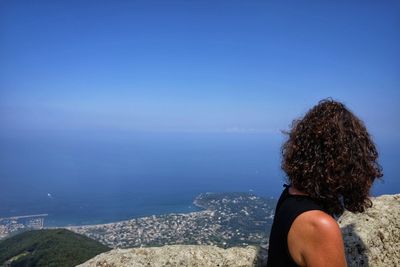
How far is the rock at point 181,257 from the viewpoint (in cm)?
459

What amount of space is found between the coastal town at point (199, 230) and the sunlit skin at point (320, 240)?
47289 millimetres

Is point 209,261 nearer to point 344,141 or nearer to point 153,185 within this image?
point 344,141

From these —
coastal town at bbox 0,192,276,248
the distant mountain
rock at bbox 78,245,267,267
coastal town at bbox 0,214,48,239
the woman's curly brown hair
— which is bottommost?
coastal town at bbox 0,214,48,239

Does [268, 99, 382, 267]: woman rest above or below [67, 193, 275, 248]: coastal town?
above

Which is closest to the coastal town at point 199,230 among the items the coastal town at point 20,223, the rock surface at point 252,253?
the coastal town at point 20,223

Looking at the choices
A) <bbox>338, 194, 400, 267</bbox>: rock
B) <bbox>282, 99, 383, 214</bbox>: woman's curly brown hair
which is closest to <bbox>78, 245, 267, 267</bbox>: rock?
<bbox>338, 194, 400, 267</bbox>: rock

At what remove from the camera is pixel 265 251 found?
486 centimetres

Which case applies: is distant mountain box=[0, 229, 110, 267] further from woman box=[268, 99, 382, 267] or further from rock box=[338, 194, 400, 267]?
woman box=[268, 99, 382, 267]

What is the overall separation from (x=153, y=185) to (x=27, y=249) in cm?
13583

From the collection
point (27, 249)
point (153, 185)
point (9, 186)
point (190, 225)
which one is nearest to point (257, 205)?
point (190, 225)

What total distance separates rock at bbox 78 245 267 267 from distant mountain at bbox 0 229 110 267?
3060 centimetres

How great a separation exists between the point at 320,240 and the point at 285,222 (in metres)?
0.35

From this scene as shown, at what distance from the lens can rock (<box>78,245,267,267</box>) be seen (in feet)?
15.0

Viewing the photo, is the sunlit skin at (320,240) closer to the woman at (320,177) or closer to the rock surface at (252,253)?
the woman at (320,177)
